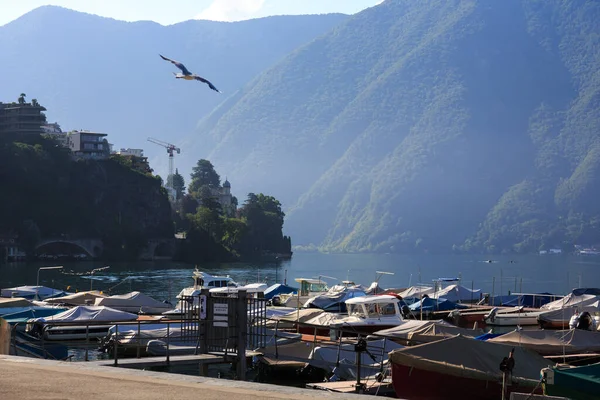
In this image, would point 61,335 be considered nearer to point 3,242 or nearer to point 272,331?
point 272,331

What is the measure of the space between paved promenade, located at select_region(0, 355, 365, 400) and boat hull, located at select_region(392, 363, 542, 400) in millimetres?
11086

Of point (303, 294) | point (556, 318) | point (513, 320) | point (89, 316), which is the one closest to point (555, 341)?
point (89, 316)

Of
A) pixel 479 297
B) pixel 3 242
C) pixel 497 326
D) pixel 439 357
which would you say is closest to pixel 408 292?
pixel 479 297

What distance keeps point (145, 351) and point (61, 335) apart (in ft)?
29.8

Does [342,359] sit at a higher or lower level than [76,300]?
lower

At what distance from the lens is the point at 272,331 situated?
127 feet

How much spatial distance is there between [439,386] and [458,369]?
0.70 meters

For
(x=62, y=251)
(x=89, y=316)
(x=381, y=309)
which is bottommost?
(x=89, y=316)

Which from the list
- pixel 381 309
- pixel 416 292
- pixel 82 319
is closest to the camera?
pixel 82 319

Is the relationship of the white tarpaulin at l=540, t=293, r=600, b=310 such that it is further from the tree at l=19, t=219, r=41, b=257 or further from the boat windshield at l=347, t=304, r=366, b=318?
the tree at l=19, t=219, r=41, b=257

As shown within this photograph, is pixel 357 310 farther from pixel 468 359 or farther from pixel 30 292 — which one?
pixel 30 292

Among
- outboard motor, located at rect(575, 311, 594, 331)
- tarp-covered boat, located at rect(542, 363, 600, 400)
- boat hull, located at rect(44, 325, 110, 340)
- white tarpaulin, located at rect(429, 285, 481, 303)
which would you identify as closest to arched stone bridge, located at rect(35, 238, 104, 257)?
white tarpaulin, located at rect(429, 285, 481, 303)

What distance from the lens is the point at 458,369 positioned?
2598 cm

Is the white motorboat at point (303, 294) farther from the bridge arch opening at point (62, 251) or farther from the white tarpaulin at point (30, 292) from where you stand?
the bridge arch opening at point (62, 251)
